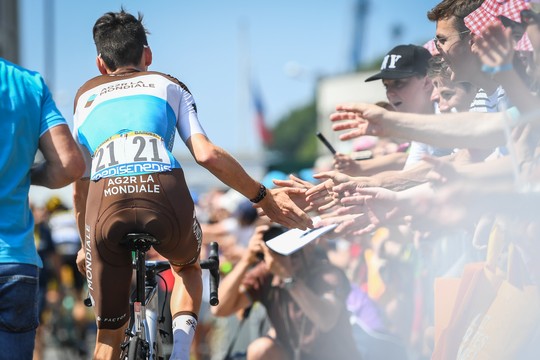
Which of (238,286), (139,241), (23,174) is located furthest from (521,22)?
(238,286)

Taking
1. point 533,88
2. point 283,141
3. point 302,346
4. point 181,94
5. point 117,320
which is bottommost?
point 283,141

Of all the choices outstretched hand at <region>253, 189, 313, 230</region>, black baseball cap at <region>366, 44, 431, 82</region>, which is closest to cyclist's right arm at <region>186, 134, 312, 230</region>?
outstretched hand at <region>253, 189, 313, 230</region>

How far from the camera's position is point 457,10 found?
218 inches

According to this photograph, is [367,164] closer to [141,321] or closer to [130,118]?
[130,118]

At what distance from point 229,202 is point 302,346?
5423mm

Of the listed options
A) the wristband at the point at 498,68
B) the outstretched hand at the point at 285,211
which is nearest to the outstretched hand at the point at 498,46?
the wristband at the point at 498,68

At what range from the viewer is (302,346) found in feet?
24.3

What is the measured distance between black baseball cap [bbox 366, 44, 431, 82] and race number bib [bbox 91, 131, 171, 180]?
7.43 ft

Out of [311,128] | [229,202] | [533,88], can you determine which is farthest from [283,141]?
[533,88]

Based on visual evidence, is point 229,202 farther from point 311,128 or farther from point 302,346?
point 311,128

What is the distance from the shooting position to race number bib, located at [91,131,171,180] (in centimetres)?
517

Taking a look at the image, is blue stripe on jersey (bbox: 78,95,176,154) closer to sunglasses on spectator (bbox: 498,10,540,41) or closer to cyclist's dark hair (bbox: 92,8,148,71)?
cyclist's dark hair (bbox: 92,8,148,71)

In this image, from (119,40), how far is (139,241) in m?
1.17

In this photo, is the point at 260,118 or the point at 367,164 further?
the point at 260,118
